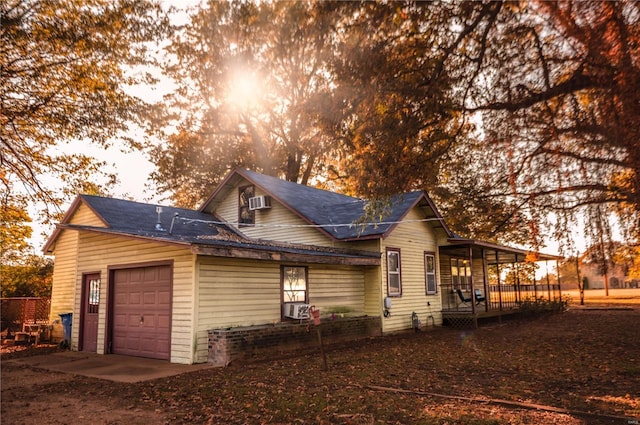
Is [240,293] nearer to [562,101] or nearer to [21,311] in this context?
[562,101]

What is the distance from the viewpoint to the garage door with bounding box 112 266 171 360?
38.7ft

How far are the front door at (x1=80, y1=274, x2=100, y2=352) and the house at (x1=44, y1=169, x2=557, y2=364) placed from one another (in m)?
0.03

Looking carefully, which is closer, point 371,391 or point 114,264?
point 371,391

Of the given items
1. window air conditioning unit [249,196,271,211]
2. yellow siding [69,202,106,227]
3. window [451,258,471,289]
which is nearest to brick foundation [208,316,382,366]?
window air conditioning unit [249,196,271,211]

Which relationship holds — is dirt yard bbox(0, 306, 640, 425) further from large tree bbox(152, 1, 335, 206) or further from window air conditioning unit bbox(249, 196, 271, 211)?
large tree bbox(152, 1, 335, 206)

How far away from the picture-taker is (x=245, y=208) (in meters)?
19.2

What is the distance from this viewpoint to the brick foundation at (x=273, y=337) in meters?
10.7

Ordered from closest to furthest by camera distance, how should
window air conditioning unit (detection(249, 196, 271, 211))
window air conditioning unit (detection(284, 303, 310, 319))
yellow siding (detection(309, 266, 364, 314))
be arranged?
window air conditioning unit (detection(284, 303, 310, 319)) < yellow siding (detection(309, 266, 364, 314)) < window air conditioning unit (detection(249, 196, 271, 211))

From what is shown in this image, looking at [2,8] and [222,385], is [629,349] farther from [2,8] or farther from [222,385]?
[2,8]

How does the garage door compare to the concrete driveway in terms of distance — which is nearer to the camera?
the concrete driveway

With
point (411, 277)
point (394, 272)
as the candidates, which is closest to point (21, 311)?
point (394, 272)

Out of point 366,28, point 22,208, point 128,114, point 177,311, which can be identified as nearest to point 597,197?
point 366,28

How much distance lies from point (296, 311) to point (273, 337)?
1.52 m

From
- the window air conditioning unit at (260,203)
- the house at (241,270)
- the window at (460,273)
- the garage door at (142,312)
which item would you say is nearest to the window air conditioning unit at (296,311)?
the house at (241,270)
